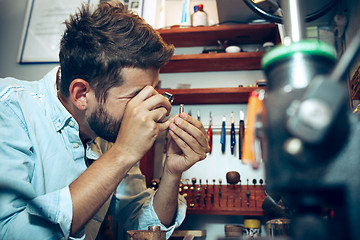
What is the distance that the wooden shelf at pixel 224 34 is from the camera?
6.37 feet

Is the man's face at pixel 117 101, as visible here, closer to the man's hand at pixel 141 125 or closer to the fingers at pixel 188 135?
the man's hand at pixel 141 125

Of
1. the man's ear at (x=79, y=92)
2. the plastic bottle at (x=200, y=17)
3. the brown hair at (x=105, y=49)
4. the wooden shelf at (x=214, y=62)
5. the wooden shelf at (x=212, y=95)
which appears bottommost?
the man's ear at (x=79, y=92)

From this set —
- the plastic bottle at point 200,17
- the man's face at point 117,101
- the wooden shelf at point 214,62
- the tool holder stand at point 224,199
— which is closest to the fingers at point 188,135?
the man's face at point 117,101

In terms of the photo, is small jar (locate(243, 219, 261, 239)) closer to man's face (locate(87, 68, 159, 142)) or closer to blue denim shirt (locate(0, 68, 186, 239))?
blue denim shirt (locate(0, 68, 186, 239))

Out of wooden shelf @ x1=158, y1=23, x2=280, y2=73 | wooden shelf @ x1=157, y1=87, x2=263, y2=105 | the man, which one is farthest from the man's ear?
wooden shelf @ x1=158, y1=23, x2=280, y2=73

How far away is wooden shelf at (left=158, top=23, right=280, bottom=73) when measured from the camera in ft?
6.31

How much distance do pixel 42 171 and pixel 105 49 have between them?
0.56 meters

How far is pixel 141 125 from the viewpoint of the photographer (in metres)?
0.99

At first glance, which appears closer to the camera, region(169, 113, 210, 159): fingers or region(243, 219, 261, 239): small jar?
region(169, 113, 210, 159): fingers

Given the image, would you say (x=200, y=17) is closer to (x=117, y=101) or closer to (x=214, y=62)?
(x=214, y=62)

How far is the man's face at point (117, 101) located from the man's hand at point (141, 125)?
11 centimetres

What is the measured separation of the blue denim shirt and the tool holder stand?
43cm

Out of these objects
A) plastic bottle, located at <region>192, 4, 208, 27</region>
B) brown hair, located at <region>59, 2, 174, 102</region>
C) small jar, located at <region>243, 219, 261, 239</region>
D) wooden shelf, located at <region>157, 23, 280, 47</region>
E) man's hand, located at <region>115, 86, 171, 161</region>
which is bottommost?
small jar, located at <region>243, 219, 261, 239</region>

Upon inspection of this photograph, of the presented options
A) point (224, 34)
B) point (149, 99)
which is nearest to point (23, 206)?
point (149, 99)
